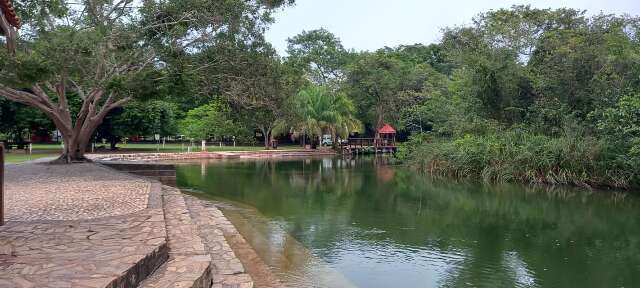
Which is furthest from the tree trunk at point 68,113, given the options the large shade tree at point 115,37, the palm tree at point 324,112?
the palm tree at point 324,112

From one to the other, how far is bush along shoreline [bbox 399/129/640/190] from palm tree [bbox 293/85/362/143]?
632 inches

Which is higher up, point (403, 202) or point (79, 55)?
point (79, 55)

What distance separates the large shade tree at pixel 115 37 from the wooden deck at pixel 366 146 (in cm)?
2601

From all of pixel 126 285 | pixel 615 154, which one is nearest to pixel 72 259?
pixel 126 285

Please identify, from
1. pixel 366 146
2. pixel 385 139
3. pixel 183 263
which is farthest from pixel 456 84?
pixel 183 263

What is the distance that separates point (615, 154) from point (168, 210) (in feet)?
53.0

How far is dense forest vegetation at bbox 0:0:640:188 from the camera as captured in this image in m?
16.0

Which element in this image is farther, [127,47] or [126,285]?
[127,47]

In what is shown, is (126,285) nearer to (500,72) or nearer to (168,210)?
(168,210)

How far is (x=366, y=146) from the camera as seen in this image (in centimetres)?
4544

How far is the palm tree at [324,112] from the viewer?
1592 inches

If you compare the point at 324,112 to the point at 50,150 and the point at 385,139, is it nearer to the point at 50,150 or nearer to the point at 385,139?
the point at 385,139

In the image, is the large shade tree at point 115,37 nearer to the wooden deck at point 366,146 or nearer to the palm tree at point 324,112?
the palm tree at point 324,112

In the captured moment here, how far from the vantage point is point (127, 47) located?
17344 millimetres
